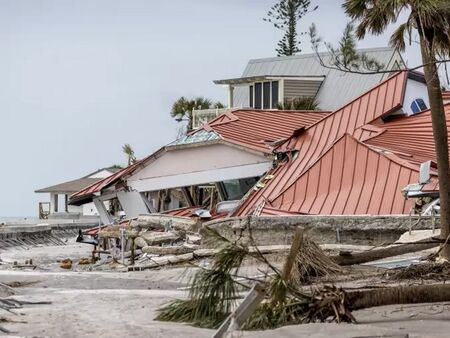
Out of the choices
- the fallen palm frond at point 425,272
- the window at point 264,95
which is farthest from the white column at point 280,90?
the fallen palm frond at point 425,272

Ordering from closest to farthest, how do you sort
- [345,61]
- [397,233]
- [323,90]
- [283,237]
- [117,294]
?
[345,61]
[117,294]
[397,233]
[283,237]
[323,90]

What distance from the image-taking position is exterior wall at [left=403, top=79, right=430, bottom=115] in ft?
104

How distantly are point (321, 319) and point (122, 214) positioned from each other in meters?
28.8

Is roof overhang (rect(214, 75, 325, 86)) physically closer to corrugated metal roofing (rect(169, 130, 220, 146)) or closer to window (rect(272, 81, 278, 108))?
window (rect(272, 81, 278, 108))

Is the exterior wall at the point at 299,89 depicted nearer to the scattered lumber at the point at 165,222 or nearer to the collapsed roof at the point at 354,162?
the collapsed roof at the point at 354,162

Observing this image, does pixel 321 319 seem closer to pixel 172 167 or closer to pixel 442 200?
pixel 442 200

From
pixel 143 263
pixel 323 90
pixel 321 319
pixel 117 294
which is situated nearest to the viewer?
pixel 321 319

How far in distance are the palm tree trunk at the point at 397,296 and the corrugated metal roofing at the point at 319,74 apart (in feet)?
119

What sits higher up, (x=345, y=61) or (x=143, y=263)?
(x=345, y=61)

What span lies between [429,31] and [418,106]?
1974cm

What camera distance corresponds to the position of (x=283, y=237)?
20938 millimetres

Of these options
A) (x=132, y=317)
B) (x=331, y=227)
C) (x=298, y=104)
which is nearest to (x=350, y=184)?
(x=331, y=227)

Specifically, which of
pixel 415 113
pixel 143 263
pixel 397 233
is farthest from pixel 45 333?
pixel 415 113

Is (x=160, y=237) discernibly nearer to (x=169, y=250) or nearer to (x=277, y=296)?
(x=169, y=250)
